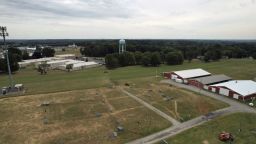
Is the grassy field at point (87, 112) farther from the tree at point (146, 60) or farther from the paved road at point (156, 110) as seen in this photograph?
the tree at point (146, 60)

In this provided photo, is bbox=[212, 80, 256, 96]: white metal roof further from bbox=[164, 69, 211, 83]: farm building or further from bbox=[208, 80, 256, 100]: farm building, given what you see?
bbox=[164, 69, 211, 83]: farm building

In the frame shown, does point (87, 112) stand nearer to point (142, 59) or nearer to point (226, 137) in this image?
point (226, 137)

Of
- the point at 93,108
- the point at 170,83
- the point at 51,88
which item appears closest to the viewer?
the point at 93,108

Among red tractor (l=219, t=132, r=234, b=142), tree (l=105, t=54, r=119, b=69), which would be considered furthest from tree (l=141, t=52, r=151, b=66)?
red tractor (l=219, t=132, r=234, b=142)

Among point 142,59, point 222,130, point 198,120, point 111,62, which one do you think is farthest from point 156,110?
point 142,59

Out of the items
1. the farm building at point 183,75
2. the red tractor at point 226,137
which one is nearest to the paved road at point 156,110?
the red tractor at point 226,137

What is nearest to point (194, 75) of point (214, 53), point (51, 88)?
point (51, 88)

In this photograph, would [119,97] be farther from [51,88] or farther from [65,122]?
[51,88]
